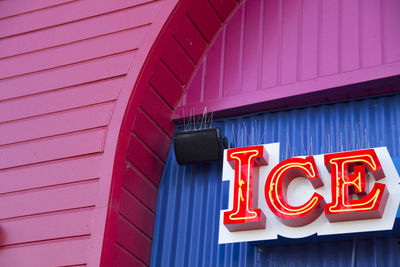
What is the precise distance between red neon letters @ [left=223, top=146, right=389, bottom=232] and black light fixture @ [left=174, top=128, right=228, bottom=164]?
312 millimetres

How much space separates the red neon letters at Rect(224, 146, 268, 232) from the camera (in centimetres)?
534

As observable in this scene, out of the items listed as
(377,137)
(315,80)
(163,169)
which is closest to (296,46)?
(315,80)

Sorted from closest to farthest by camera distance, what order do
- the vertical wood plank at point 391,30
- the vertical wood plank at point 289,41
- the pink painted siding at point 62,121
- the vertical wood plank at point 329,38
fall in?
the pink painted siding at point 62,121, the vertical wood plank at point 391,30, the vertical wood plank at point 329,38, the vertical wood plank at point 289,41

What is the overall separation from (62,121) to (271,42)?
1757 mm

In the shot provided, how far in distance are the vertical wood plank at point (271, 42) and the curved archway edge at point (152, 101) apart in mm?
351

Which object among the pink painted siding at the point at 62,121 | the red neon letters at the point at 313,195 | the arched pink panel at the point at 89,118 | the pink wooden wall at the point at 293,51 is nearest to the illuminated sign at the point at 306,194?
the red neon letters at the point at 313,195

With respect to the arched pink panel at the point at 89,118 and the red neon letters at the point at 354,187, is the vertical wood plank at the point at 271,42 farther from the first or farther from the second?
the red neon letters at the point at 354,187

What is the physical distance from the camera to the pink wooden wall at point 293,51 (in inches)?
226

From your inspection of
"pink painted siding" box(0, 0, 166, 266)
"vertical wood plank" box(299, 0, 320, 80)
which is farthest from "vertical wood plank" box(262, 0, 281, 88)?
"pink painted siding" box(0, 0, 166, 266)

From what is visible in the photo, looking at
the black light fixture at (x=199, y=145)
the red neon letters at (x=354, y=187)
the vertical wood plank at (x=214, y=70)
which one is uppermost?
the vertical wood plank at (x=214, y=70)

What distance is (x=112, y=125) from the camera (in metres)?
5.75

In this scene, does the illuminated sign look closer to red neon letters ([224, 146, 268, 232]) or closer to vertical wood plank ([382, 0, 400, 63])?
red neon letters ([224, 146, 268, 232])

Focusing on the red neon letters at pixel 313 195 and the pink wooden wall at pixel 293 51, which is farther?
the pink wooden wall at pixel 293 51

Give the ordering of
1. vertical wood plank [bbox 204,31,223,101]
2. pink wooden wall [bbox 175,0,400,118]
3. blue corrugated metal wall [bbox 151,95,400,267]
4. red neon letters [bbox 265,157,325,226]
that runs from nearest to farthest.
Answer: red neon letters [bbox 265,157,325,226], blue corrugated metal wall [bbox 151,95,400,267], pink wooden wall [bbox 175,0,400,118], vertical wood plank [bbox 204,31,223,101]
